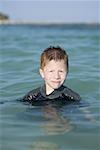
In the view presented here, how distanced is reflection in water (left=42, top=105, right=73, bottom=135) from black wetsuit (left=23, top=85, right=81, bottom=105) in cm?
12

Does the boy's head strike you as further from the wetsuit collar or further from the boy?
the wetsuit collar

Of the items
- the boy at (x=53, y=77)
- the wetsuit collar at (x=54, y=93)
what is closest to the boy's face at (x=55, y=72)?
the boy at (x=53, y=77)

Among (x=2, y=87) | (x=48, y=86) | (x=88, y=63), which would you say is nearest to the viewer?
(x=48, y=86)

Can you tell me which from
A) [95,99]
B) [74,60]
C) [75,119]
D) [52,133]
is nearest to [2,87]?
[95,99]

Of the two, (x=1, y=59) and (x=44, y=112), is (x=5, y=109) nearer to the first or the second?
(x=44, y=112)

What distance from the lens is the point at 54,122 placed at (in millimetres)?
5117

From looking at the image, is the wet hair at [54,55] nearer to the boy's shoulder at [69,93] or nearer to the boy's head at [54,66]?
the boy's head at [54,66]

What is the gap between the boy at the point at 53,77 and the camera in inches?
214

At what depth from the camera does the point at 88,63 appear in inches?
412

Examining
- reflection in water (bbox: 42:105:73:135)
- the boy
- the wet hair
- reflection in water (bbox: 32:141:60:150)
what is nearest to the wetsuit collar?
the boy

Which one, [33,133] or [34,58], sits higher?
[34,58]

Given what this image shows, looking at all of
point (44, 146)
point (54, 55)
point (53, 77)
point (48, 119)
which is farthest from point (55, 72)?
point (44, 146)

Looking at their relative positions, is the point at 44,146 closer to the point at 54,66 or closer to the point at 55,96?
the point at 54,66

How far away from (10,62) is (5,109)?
482 cm
